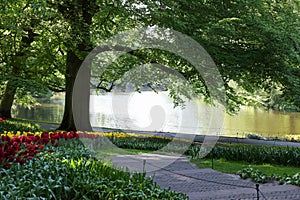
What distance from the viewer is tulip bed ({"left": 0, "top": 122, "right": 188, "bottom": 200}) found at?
3.70 m

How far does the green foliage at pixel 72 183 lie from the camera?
3.68 meters

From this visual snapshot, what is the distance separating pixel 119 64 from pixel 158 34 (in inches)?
83.4

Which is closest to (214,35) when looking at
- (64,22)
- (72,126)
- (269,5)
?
(269,5)

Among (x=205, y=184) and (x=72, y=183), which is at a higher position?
(x=72, y=183)

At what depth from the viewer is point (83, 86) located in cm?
1248

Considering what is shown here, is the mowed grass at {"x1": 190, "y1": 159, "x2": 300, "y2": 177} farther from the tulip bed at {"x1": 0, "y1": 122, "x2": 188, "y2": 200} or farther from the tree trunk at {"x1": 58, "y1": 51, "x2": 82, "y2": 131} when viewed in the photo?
the tree trunk at {"x1": 58, "y1": 51, "x2": 82, "y2": 131}

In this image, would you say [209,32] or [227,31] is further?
[209,32]

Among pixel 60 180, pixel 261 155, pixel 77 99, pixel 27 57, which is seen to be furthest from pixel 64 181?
pixel 27 57

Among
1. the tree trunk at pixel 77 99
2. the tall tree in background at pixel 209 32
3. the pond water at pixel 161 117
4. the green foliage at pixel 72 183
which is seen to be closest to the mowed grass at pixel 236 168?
the tall tree in background at pixel 209 32

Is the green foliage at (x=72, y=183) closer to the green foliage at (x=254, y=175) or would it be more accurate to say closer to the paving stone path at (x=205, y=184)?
the paving stone path at (x=205, y=184)

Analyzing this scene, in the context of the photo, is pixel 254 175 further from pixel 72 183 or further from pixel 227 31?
pixel 227 31

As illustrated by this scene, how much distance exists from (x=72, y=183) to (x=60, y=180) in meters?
0.18

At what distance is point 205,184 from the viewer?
5.47 meters

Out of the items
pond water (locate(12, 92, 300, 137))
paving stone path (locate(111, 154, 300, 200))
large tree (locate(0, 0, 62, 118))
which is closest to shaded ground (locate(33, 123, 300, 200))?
paving stone path (locate(111, 154, 300, 200))
